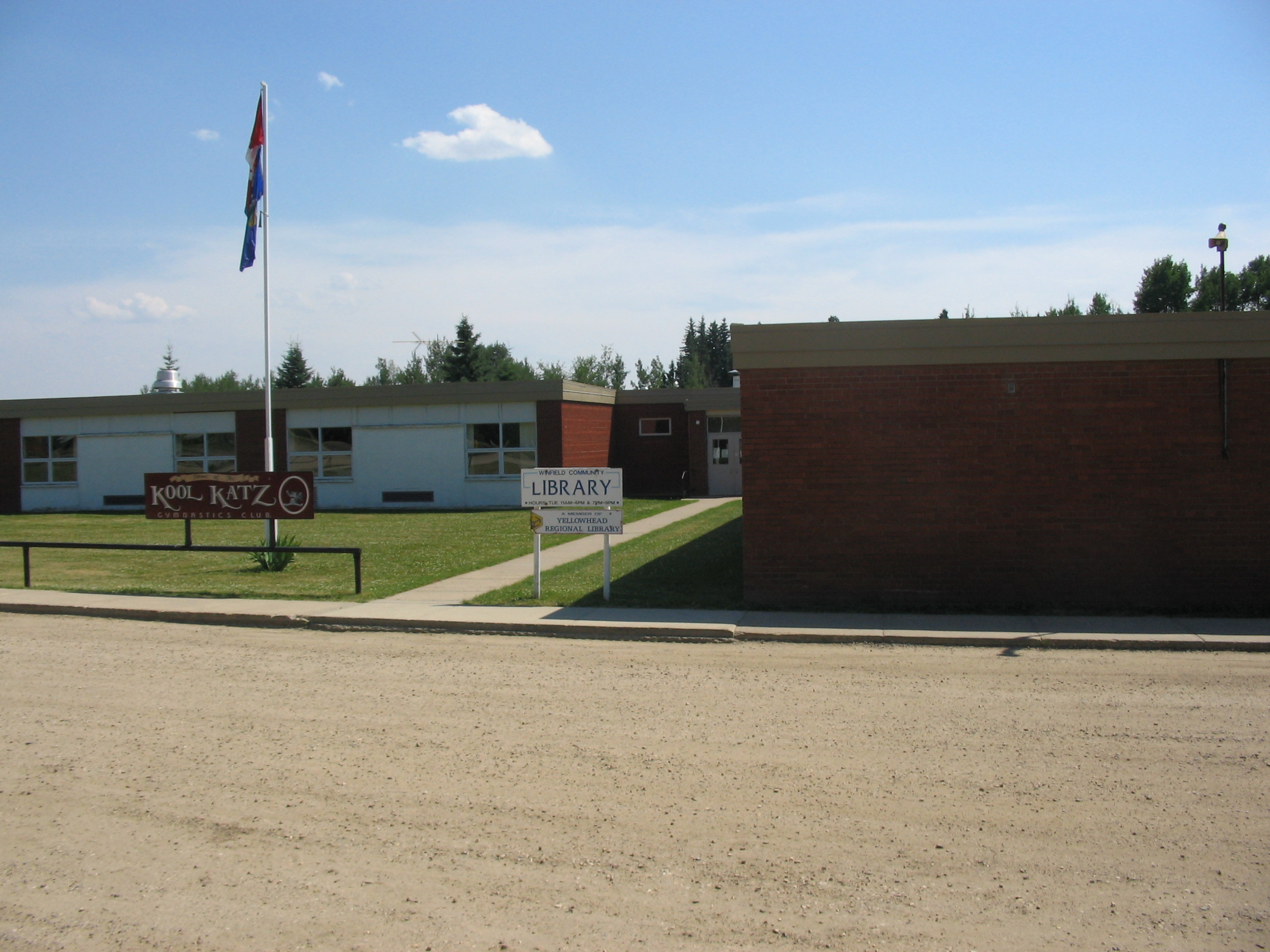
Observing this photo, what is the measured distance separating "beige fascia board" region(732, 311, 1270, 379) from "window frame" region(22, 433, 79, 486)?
28572mm

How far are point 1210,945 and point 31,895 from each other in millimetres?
5047

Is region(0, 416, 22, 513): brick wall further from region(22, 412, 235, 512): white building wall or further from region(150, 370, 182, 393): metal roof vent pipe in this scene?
region(150, 370, 182, 393): metal roof vent pipe

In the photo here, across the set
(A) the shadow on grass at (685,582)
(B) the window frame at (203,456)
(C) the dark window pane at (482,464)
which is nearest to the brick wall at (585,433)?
(C) the dark window pane at (482,464)

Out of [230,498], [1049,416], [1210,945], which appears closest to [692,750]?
[1210,945]

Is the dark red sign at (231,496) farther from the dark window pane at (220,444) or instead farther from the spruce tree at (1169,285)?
the spruce tree at (1169,285)

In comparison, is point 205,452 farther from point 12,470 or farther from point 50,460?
point 12,470

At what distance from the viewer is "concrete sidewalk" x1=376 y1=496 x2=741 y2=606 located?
12.9 meters

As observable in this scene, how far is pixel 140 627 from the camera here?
1164 centimetres

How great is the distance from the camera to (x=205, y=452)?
3167 centimetres

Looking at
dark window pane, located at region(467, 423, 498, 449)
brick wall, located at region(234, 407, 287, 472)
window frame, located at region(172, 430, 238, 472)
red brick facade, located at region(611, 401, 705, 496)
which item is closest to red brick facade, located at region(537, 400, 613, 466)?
dark window pane, located at region(467, 423, 498, 449)

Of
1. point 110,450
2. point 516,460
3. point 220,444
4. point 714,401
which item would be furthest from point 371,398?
point 714,401

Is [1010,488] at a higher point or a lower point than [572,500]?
higher

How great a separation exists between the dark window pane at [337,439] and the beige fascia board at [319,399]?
727mm

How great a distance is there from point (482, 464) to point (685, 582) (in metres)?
16.3
